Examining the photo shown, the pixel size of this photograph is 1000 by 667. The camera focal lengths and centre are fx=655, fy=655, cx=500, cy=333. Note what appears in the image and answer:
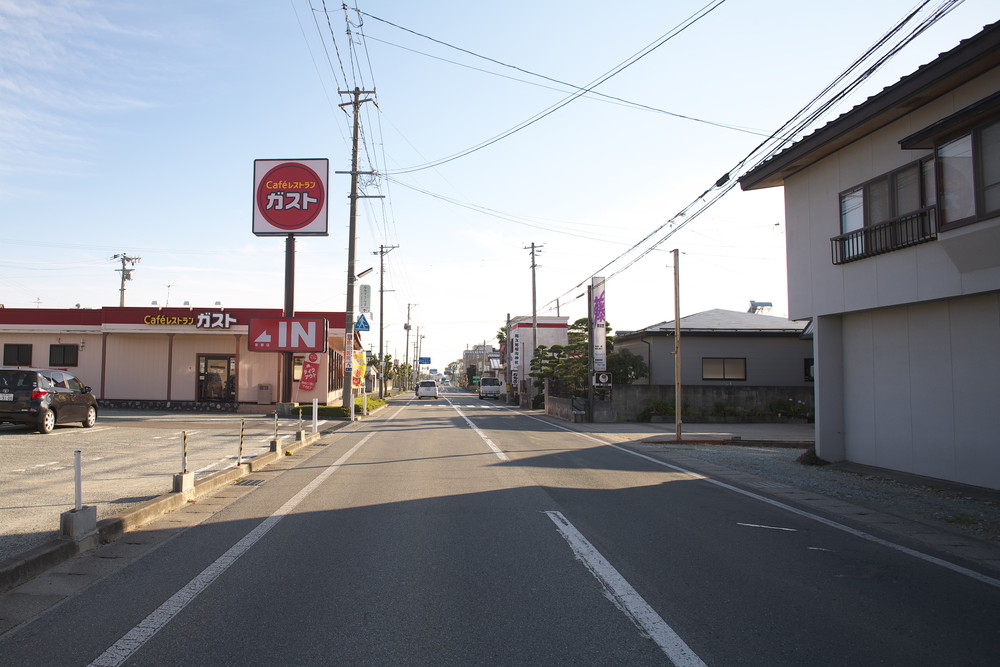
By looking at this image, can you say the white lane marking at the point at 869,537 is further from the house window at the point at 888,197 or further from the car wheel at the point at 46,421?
the car wheel at the point at 46,421

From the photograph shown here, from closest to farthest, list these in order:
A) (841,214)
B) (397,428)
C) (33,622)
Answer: (33,622) → (841,214) → (397,428)

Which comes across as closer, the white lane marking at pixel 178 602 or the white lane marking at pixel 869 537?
the white lane marking at pixel 178 602

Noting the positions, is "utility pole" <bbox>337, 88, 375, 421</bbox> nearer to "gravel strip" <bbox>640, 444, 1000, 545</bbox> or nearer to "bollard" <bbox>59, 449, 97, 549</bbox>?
"gravel strip" <bbox>640, 444, 1000, 545</bbox>

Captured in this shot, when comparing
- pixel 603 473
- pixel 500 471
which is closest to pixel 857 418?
pixel 603 473

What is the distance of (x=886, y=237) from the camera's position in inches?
463

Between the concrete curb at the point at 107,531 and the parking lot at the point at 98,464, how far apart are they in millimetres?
404

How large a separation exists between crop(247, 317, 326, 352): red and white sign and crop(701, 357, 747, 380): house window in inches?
777

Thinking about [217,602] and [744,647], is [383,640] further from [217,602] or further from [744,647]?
[744,647]

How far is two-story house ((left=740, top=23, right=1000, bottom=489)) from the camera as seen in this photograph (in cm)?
930

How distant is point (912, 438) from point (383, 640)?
11085mm

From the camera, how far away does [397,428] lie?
23.6 metres

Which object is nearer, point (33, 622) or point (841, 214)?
point (33, 622)

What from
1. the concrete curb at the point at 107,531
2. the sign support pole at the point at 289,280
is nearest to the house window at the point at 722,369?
the sign support pole at the point at 289,280

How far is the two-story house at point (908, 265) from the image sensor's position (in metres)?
9.30
